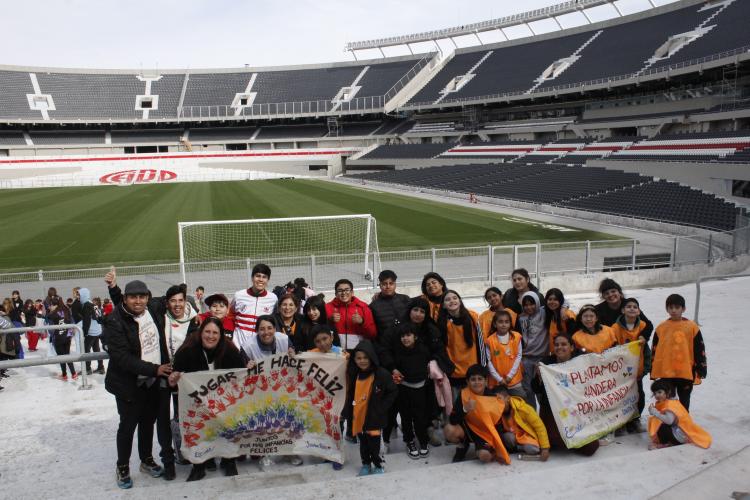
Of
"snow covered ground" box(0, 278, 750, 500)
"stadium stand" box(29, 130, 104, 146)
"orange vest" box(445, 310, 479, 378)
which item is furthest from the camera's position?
"stadium stand" box(29, 130, 104, 146)

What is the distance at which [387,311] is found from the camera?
18.8ft

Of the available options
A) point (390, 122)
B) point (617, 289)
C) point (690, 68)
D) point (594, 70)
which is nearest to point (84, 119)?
point (390, 122)

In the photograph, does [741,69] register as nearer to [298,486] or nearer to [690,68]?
[690,68]

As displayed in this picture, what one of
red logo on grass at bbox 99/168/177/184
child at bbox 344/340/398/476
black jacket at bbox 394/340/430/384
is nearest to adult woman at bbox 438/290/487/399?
black jacket at bbox 394/340/430/384

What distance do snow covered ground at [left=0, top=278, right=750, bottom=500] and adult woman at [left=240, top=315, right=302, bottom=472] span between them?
5.0 inches

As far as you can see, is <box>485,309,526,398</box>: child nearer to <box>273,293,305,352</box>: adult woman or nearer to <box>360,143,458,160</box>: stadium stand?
<box>273,293,305,352</box>: adult woman

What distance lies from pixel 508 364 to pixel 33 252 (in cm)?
2094

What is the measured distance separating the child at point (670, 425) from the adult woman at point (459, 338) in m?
1.61

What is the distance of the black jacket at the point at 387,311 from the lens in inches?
223

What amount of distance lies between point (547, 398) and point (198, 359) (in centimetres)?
322

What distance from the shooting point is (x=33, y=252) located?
20562mm

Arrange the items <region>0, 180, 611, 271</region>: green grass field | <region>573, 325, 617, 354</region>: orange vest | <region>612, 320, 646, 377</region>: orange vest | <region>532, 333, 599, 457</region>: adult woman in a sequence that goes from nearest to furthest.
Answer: <region>532, 333, 599, 457</region>: adult woman
<region>573, 325, 617, 354</region>: orange vest
<region>612, 320, 646, 377</region>: orange vest
<region>0, 180, 611, 271</region>: green grass field

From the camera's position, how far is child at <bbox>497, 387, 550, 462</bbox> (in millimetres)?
4887

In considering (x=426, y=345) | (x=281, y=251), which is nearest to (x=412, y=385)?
(x=426, y=345)
